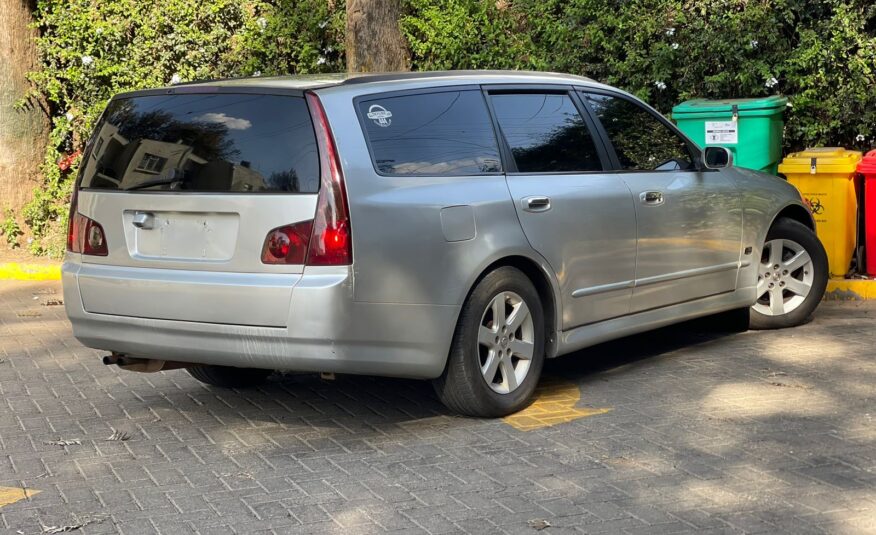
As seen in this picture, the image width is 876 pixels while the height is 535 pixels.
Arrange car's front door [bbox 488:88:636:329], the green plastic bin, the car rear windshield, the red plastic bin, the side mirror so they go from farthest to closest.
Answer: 1. the green plastic bin
2. the red plastic bin
3. the side mirror
4. car's front door [bbox 488:88:636:329]
5. the car rear windshield

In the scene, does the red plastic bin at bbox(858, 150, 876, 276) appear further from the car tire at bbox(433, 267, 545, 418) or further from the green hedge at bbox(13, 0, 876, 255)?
the car tire at bbox(433, 267, 545, 418)

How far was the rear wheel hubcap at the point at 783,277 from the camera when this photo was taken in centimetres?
816

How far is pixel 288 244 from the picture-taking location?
5434 mm

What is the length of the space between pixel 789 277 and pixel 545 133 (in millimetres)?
2611

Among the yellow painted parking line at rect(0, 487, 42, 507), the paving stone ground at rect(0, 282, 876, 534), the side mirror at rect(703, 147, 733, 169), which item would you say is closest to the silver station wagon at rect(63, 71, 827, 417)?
the paving stone ground at rect(0, 282, 876, 534)

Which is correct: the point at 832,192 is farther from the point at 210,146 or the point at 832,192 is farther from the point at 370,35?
the point at 210,146

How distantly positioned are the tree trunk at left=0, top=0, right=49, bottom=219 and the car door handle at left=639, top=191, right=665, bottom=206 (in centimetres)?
812

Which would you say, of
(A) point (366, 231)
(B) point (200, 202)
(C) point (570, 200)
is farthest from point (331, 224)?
(C) point (570, 200)

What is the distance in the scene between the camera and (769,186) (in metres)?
7.97

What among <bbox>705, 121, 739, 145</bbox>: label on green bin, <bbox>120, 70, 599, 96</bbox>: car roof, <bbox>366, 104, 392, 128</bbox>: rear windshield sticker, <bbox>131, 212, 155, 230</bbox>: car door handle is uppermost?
<bbox>120, 70, 599, 96</bbox>: car roof

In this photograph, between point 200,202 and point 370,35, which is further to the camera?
point 370,35

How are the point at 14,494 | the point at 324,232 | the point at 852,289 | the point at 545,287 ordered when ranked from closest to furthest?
the point at 14,494
the point at 324,232
the point at 545,287
the point at 852,289

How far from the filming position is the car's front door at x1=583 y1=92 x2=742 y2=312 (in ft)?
22.7

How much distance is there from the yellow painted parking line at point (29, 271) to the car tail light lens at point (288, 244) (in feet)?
22.9
